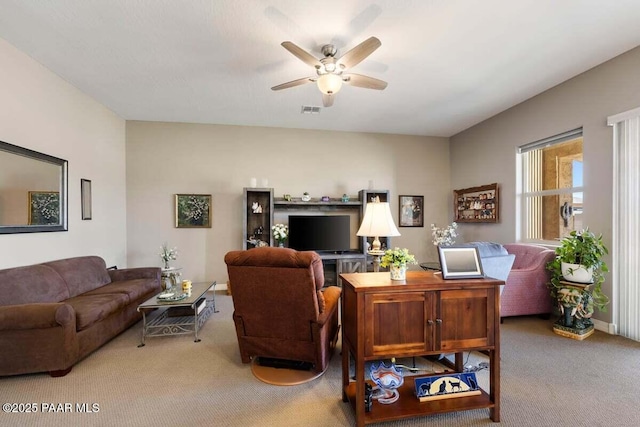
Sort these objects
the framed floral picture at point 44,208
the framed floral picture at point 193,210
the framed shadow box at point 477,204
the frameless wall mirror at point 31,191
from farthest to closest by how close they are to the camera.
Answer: the framed floral picture at point 193,210 < the framed shadow box at point 477,204 < the framed floral picture at point 44,208 < the frameless wall mirror at point 31,191

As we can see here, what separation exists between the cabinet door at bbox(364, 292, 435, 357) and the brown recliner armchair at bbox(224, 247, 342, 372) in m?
0.54

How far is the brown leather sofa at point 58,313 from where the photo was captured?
2285mm

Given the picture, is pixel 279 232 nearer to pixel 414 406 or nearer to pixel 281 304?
pixel 281 304

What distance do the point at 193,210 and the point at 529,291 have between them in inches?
205

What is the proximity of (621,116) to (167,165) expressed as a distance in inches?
246

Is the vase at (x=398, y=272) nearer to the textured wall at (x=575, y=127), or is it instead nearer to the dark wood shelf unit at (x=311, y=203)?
the textured wall at (x=575, y=127)

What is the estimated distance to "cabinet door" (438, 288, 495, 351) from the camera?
1803 mm

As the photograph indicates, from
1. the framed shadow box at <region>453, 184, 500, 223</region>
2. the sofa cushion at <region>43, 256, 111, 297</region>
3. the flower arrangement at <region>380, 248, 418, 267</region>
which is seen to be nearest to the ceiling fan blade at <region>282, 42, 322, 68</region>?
the flower arrangement at <region>380, 248, 418, 267</region>

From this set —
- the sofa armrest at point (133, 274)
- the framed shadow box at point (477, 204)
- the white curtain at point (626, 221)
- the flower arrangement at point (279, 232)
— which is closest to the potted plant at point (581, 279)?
the white curtain at point (626, 221)

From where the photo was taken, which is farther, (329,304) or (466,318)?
(329,304)

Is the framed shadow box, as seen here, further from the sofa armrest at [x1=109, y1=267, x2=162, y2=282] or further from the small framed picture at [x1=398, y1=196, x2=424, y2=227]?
the sofa armrest at [x1=109, y1=267, x2=162, y2=282]

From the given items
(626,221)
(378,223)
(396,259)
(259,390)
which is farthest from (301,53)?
(626,221)

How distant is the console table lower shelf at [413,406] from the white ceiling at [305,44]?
293 centimetres

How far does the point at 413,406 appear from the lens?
Result: 1.84 m
